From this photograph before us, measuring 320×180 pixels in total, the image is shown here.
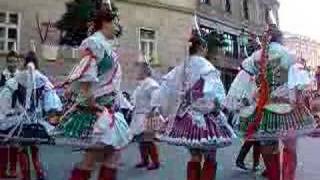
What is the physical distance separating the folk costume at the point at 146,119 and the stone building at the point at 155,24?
3.36 metres

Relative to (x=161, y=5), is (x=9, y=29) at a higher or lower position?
lower

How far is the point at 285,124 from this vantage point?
6.93m

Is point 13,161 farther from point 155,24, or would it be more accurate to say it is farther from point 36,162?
point 155,24

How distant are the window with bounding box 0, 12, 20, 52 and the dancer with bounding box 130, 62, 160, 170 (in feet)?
45.3

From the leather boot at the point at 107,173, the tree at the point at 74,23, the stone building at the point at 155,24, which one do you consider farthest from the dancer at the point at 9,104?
the tree at the point at 74,23

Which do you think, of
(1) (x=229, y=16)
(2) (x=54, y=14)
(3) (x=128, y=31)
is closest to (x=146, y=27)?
(3) (x=128, y=31)

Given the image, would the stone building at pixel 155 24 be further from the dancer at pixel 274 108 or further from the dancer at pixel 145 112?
the dancer at pixel 274 108

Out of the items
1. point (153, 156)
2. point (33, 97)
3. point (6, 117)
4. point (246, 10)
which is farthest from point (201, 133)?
point (246, 10)

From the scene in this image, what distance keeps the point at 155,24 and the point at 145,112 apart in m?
19.7

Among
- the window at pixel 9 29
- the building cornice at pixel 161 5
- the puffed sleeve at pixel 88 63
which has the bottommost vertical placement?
the puffed sleeve at pixel 88 63

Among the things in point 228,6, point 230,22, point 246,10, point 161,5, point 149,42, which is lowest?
point 149,42

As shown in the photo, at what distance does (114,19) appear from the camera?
6.39m

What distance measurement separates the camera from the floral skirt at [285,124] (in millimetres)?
6918

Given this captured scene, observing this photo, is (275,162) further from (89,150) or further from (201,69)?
(89,150)
